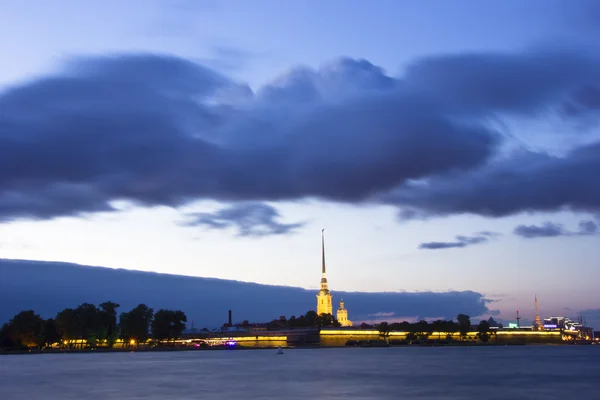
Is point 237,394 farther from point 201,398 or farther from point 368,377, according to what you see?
point 368,377

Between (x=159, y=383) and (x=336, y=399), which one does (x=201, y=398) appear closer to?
(x=336, y=399)

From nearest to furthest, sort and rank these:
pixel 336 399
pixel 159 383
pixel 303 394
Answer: pixel 336 399, pixel 303 394, pixel 159 383

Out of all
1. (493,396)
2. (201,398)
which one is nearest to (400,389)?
(493,396)

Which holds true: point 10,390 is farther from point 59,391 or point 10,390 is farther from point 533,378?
point 533,378

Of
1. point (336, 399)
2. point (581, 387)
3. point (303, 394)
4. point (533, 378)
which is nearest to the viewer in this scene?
point (336, 399)

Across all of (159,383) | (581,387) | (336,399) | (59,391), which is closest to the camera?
(336,399)

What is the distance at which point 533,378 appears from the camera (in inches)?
4107

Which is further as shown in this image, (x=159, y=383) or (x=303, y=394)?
(x=159, y=383)

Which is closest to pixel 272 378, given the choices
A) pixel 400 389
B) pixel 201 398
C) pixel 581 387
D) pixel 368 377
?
pixel 368 377

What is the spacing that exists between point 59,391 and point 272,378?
33.8 m

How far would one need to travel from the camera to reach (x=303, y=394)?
7581 cm

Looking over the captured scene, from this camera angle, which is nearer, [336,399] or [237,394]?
[336,399]

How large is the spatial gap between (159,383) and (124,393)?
16636mm

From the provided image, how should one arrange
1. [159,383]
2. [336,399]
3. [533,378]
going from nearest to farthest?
[336,399] → [159,383] → [533,378]
